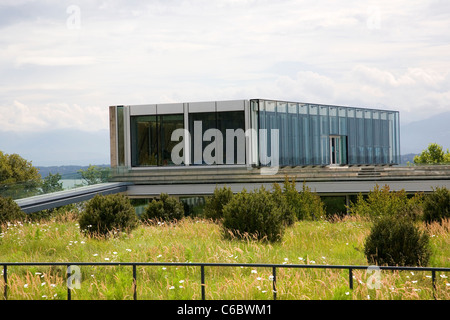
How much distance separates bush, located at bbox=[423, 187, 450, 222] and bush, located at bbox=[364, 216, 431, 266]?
550 centimetres

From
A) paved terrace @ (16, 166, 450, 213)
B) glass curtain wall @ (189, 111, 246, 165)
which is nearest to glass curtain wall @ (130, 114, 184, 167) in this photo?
glass curtain wall @ (189, 111, 246, 165)

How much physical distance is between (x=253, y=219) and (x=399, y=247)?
4.05m

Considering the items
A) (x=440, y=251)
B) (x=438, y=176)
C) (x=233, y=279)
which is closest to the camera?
(x=233, y=279)

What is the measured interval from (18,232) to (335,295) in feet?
33.5

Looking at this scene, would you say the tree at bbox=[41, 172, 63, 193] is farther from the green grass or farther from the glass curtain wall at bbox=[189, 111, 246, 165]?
the glass curtain wall at bbox=[189, 111, 246, 165]

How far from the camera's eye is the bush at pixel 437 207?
16.9 meters

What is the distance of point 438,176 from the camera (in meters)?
29.1

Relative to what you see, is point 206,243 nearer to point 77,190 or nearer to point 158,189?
point 77,190

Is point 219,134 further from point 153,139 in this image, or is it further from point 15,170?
point 15,170

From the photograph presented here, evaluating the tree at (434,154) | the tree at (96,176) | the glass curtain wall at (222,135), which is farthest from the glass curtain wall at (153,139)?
the tree at (434,154)

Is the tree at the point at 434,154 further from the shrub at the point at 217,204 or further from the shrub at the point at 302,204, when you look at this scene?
the shrub at the point at 217,204

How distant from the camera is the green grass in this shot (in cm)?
925

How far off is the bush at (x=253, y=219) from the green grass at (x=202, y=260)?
1.10 ft
